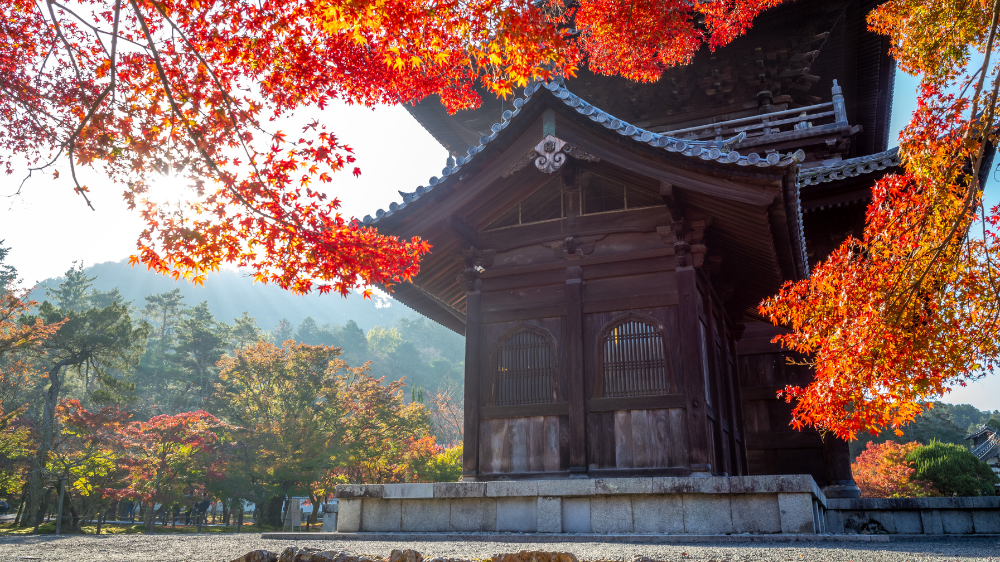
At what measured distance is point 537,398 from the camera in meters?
8.49

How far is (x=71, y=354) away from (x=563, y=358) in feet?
100

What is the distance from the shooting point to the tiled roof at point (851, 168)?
362 inches

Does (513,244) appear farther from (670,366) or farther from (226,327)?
(226,327)

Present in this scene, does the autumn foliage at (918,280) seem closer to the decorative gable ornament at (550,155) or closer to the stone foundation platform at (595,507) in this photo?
the stone foundation platform at (595,507)

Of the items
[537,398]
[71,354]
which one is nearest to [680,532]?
[537,398]

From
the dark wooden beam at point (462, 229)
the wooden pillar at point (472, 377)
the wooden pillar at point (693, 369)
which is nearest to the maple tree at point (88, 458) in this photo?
the wooden pillar at point (472, 377)

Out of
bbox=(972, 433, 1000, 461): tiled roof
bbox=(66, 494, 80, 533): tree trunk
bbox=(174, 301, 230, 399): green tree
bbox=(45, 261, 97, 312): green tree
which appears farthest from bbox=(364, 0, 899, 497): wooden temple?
bbox=(45, 261, 97, 312): green tree

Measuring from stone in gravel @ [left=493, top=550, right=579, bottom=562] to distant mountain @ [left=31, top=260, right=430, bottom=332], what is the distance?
122 metres

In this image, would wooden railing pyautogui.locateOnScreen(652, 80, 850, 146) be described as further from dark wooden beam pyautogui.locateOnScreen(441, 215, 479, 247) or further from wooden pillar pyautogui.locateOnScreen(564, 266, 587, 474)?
dark wooden beam pyautogui.locateOnScreen(441, 215, 479, 247)

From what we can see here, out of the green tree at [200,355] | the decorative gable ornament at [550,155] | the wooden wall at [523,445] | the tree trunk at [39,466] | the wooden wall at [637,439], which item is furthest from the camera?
the green tree at [200,355]

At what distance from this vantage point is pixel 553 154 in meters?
8.38

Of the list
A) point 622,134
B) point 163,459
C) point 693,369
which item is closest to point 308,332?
point 163,459

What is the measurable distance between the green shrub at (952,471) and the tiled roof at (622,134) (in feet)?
72.0

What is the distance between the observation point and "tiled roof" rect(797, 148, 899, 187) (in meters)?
9.20
